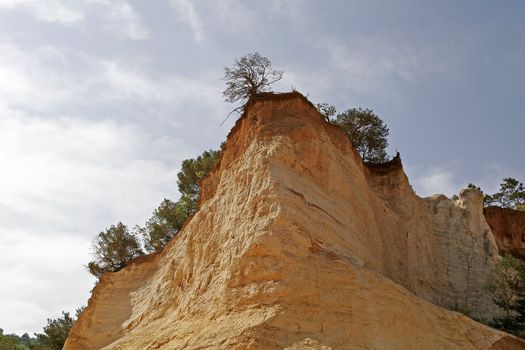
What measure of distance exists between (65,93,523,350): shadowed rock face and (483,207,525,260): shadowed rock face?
8.19 m

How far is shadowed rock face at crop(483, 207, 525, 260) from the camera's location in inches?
1233

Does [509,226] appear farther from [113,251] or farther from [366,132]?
[113,251]

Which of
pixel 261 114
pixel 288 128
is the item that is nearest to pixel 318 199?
pixel 288 128

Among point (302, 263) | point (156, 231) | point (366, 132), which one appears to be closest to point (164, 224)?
point (156, 231)

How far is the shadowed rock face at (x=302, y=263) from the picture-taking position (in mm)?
13531

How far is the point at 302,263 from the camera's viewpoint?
47.0ft

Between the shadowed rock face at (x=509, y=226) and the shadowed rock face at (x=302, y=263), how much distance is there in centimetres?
819

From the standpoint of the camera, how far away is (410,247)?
20781mm

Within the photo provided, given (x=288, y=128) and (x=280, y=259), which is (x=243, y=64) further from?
(x=280, y=259)

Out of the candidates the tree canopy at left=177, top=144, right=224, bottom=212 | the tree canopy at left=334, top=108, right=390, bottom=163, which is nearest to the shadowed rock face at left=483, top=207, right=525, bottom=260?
the tree canopy at left=334, top=108, right=390, bottom=163

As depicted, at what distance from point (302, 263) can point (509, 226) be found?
20980 mm

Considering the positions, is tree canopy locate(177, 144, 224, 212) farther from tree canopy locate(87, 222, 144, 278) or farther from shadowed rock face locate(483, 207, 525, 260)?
shadowed rock face locate(483, 207, 525, 260)

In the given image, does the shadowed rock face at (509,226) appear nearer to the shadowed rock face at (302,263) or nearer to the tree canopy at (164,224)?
the shadowed rock face at (302,263)

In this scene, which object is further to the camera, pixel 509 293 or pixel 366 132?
pixel 366 132
